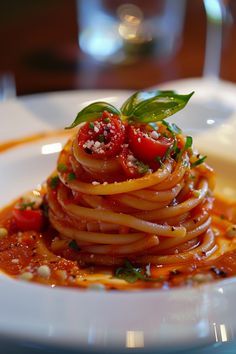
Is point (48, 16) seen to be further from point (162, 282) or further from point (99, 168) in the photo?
point (162, 282)

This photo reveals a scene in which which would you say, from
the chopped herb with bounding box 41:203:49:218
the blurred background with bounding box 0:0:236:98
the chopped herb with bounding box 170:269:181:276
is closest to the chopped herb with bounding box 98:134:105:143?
the chopped herb with bounding box 41:203:49:218

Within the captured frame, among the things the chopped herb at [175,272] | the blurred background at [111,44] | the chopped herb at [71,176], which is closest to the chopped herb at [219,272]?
the chopped herb at [175,272]

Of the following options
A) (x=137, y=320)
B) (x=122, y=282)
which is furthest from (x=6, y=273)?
(x=137, y=320)

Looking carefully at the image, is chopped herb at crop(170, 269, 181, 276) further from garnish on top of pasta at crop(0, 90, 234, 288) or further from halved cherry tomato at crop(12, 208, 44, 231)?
halved cherry tomato at crop(12, 208, 44, 231)

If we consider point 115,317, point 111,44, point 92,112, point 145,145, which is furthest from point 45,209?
point 111,44

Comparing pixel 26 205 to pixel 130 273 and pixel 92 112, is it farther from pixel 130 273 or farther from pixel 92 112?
pixel 130 273

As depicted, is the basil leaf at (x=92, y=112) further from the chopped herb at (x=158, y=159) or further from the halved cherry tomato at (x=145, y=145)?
the chopped herb at (x=158, y=159)

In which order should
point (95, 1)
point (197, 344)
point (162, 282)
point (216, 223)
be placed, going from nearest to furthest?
point (197, 344), point (162, 282), point (216, 223), point (95, 1)
